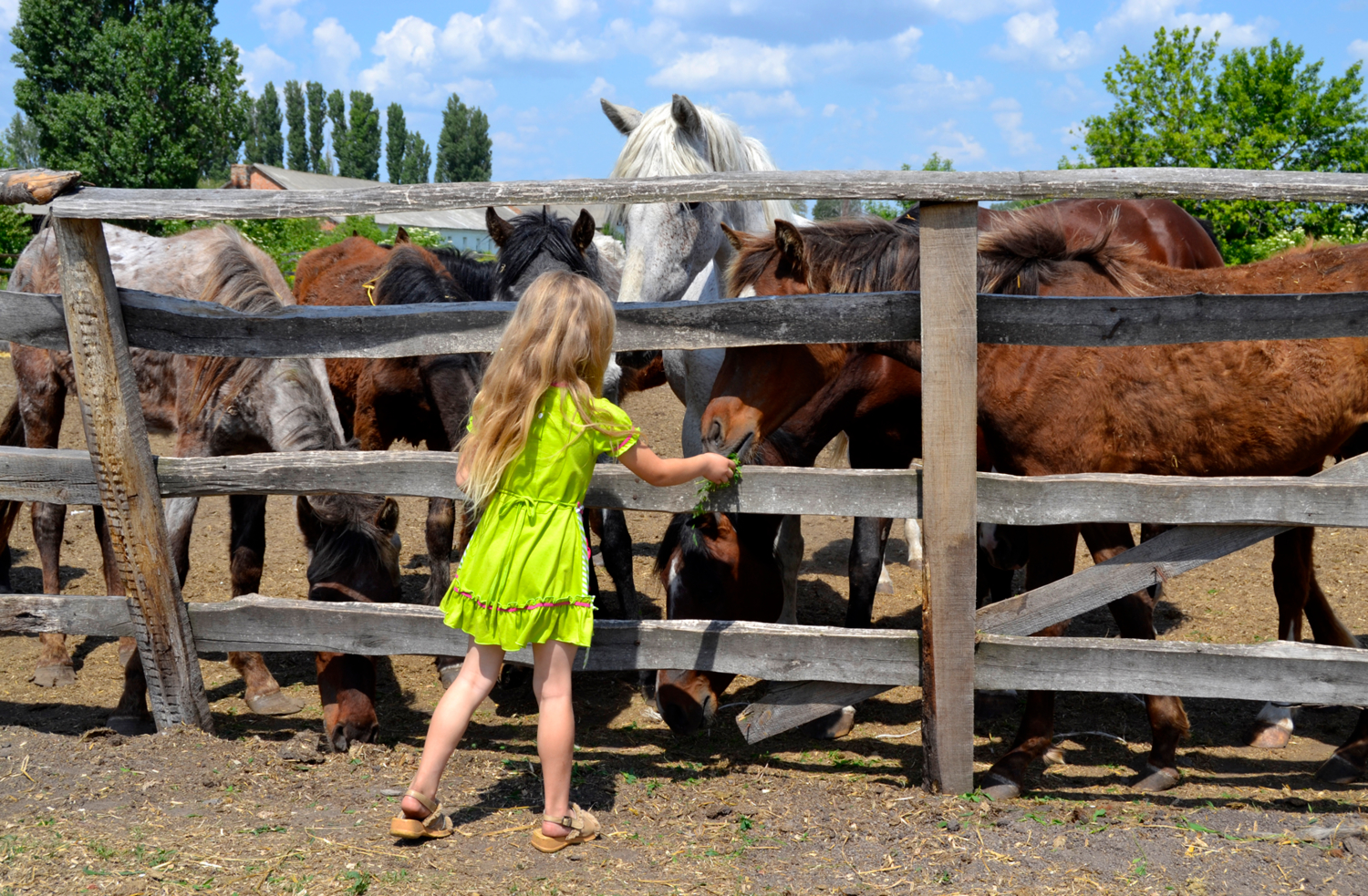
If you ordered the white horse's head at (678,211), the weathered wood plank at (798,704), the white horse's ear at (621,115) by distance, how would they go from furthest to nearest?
the white horse's ear at (621,115) → the white horse's head at (678,211) → the weathered wood plank at (798,704)

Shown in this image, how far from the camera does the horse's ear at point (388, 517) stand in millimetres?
3623

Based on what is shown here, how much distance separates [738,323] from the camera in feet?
9.61

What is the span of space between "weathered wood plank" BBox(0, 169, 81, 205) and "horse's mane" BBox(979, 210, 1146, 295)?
309 centimetres

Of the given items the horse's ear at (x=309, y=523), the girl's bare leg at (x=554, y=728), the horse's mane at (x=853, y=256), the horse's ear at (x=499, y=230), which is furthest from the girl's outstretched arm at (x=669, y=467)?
the horse's ear at (x=499, y=230)

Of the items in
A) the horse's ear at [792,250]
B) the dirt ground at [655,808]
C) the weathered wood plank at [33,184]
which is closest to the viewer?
the dirt ground at [655,808]

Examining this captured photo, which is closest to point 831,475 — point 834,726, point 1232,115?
point 834,726

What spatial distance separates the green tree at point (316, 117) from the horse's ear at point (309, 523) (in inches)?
3274

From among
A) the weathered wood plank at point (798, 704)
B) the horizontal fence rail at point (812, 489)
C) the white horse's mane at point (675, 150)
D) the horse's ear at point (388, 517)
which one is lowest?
the weathered wood plank at point (798, 704)

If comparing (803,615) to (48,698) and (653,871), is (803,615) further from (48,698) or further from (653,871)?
(48,698)

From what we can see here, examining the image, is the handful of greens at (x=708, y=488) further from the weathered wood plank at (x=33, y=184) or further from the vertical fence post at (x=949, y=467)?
the weathered wood plank at (x=33, y=184)

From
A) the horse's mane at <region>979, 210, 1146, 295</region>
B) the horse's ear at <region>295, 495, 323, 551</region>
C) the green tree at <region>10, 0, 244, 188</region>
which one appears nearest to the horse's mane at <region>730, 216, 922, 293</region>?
the horse's mane at <region>979, 210, 1146, 295</region>

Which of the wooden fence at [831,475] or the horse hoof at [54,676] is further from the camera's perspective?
the horse hoof at [54,676]

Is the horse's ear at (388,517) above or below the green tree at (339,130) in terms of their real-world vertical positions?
below

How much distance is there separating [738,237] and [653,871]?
2379 millimetres
